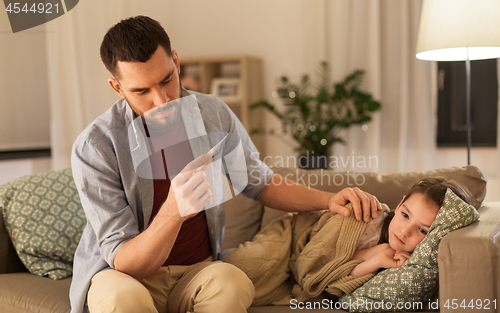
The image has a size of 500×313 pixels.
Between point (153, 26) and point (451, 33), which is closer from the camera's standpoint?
point (153, 26)

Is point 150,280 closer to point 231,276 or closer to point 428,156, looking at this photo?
point 231,276

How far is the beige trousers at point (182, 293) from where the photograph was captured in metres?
0.97

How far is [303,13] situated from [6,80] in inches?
82.1

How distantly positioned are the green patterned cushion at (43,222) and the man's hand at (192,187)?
0.72 m

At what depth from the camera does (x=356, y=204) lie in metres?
1.19

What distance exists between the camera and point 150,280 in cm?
117

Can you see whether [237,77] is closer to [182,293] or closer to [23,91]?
[23,91]

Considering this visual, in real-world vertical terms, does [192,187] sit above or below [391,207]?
above

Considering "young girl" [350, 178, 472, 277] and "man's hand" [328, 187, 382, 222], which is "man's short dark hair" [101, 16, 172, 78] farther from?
"young girl" [350, 178, 472, 277]

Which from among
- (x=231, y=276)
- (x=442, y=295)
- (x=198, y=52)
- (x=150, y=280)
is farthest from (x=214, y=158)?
(x=198, y=52)

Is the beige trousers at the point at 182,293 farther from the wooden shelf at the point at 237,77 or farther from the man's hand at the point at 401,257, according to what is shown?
the wooden shelf at the point at 237,77

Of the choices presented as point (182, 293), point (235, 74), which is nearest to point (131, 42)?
point (182, 293)

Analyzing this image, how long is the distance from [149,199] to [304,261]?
46 centimetres

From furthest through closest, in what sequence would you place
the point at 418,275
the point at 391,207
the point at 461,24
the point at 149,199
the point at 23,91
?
the point at 23,91 → the point at 461,24 → the point at 391,207 → the point at 149,199 → the point at 418,275
